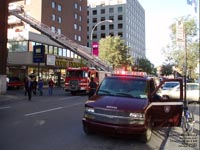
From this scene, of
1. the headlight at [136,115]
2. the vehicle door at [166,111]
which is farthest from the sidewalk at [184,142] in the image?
the headlight at [136,115]

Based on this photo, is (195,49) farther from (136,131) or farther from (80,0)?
(80,0)

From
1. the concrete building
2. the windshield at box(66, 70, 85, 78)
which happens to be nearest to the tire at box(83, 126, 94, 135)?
the windshield at box(66, 70, 85, 78)

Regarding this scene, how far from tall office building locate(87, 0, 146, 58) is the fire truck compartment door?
9668 centimetres

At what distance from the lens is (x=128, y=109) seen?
25.4 ft

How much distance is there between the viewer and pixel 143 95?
28.5 feet

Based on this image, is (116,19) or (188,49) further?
(116,19)

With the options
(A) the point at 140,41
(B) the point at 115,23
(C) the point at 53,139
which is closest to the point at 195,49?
(C) the point at 53,139

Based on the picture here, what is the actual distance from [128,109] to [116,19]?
105530 millimetres

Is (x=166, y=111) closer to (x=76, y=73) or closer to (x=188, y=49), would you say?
(x=76, y=73)

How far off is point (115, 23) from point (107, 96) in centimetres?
10382

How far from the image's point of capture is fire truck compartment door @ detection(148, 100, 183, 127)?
8.60 meters

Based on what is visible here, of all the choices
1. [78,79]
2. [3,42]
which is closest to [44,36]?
[78,79]

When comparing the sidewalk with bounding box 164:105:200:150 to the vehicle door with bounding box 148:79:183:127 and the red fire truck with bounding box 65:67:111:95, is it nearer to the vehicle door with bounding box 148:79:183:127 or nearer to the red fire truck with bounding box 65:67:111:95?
the vehicle door with bounding box 148:79:183:127

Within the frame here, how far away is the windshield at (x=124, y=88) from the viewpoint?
8.74 meters
